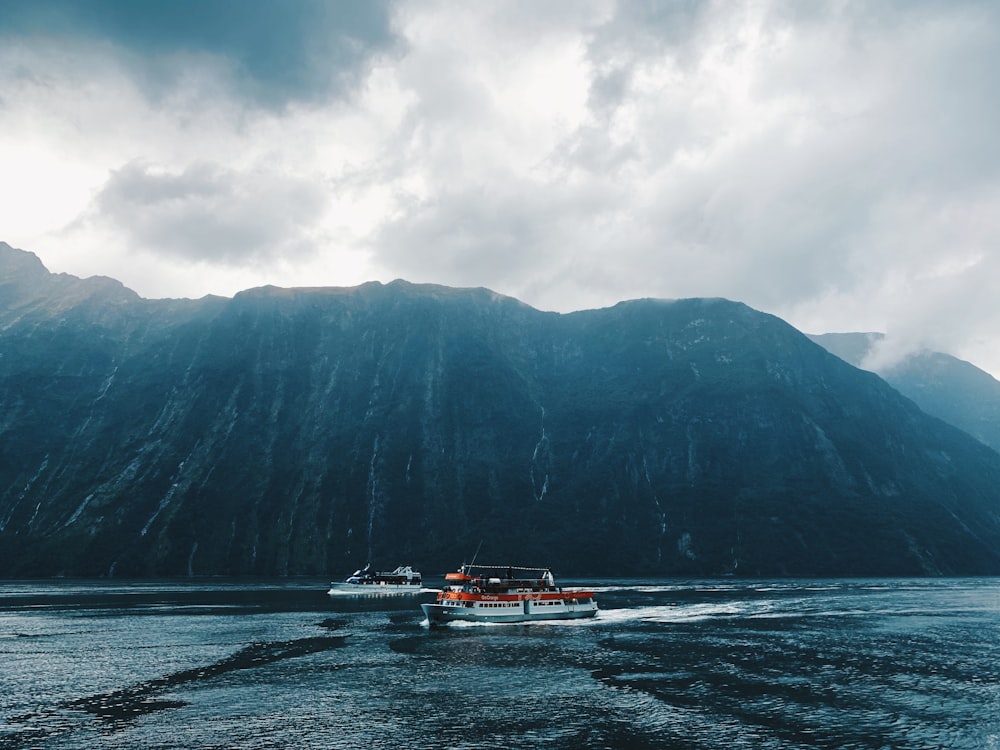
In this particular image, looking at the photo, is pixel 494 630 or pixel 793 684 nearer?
pixel 793 684

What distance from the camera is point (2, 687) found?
65.4 meters

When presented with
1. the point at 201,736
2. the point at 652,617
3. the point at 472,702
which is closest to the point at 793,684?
the point at 472,702

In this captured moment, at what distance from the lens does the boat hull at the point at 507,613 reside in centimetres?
11538

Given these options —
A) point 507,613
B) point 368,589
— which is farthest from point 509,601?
point 368,589

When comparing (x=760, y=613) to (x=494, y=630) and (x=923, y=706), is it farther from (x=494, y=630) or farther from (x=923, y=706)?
(x=923, y=706)

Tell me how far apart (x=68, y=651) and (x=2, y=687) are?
19.4 meters

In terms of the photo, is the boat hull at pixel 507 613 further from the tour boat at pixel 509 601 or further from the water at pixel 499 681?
the water at pixel 499 681

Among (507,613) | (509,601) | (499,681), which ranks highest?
(509,601)

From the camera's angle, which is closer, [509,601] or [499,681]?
[499,681]

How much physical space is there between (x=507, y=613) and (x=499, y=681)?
187 feet

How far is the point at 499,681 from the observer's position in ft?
227

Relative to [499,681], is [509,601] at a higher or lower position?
higher

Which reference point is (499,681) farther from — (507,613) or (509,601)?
(509,601)

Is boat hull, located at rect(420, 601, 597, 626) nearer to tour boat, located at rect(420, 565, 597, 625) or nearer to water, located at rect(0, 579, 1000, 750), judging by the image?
tour boat, located at rect(420, 565, 597, 625)
